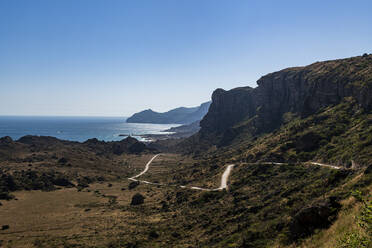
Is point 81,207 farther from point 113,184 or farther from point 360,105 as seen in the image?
point 360,105

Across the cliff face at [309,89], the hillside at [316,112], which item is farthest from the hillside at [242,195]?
the cliff face at [309,89]

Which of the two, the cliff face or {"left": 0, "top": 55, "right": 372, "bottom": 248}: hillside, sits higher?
the cliff face

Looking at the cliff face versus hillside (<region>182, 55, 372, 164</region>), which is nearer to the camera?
hillside (<region>182, 55, 372, 164</region>)

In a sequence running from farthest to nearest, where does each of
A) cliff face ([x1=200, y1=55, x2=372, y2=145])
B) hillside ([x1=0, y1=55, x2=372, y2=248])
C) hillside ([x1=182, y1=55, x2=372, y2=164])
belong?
cliff face ([x1=200, y1=55, x2=372, y2=145]), hillside ([x1=182, y1=55, x2=372, y2=164]), hillside ([x1=0, y1=55, x2=372, y2=248])

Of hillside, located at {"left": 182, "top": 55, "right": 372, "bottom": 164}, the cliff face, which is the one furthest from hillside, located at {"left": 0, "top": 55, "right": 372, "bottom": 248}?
the cliff face

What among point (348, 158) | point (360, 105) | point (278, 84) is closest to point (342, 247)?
point (348, 158)

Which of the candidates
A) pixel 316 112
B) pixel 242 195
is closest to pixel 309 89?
pixel 316 112

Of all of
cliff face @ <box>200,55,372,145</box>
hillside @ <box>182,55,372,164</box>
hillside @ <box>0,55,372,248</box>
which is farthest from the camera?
cliff face @ <box>200,55,372,145</box>

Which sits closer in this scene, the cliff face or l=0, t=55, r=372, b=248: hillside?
l=0, t=55, r=372, b=248: hillside

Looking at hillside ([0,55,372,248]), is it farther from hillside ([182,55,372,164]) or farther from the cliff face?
the cliff face

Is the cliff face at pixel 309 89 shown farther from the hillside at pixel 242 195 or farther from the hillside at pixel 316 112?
the hillside at pixel 242 195

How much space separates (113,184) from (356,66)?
4492 inches

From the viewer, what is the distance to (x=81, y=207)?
216 feet

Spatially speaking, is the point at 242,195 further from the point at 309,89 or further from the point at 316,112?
the point at 309,89
